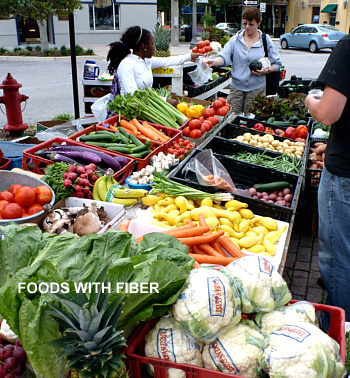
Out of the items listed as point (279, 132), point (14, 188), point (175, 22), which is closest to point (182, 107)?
point (279, 132)

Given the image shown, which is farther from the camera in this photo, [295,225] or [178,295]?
[295,225]

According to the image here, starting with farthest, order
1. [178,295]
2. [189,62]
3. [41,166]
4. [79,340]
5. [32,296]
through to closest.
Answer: [189,62]
[41,166]
[178,295]
[32,296]
[79,340]

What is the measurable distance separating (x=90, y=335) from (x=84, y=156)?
243 cm

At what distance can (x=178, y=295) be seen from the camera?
63.6 inches

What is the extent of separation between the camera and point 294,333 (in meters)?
1.51

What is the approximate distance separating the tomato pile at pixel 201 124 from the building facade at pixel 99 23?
24349mm

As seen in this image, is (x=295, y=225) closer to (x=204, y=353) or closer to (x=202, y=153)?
(x=202, y=153)

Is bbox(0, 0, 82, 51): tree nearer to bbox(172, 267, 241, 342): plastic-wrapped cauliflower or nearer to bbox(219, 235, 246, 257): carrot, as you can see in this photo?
bbox(219, 235, 246, 257): carrot

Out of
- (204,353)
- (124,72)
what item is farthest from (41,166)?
(204,353)

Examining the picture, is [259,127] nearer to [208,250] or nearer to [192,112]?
[192,112]

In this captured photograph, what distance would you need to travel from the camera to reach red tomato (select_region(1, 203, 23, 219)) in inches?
106

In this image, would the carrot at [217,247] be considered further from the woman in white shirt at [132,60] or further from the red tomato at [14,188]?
the woman in white shirt at [132,60]

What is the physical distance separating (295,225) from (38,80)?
12975mm

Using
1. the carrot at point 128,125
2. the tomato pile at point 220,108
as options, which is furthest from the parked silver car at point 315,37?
the carrot at point 128,125
